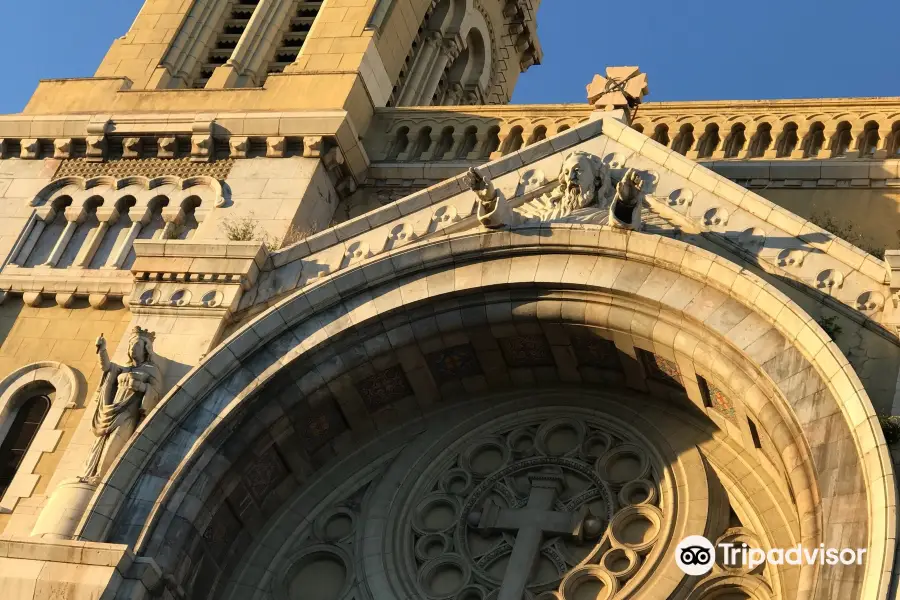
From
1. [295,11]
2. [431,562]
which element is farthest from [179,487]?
[295,11]

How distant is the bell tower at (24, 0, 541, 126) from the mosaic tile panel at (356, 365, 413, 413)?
22.4 feet

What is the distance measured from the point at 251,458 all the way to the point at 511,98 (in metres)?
23.0

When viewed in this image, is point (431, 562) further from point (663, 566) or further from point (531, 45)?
point (531, 45)

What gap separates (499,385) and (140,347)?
4889 millimetres

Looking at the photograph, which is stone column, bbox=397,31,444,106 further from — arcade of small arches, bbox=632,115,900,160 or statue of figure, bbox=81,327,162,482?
statue of figure, bbox=81,327,162,482

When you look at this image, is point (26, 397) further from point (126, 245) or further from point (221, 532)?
point (221, 532)

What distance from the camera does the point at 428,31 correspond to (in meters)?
35.0

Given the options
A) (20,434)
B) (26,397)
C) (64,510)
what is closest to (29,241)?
(26,397)

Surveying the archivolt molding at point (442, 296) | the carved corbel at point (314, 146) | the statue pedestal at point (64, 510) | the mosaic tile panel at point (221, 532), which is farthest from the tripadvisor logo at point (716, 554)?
the carved corbel at point (314, 146)

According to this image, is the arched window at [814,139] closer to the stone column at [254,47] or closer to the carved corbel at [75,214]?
the stone column at [254,47]

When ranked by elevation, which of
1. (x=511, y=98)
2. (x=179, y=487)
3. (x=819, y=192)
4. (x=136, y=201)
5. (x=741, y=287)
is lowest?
(x=179, y=487)

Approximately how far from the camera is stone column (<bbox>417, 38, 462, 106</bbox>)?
1369 inches

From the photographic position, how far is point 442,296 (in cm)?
2077

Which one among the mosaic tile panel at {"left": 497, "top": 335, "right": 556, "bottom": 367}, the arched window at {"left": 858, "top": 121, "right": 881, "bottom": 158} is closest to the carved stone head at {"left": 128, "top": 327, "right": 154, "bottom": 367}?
the mosaic tile panel at {"left": 497, "top": 335, "right": 556, "bottom": 367}
